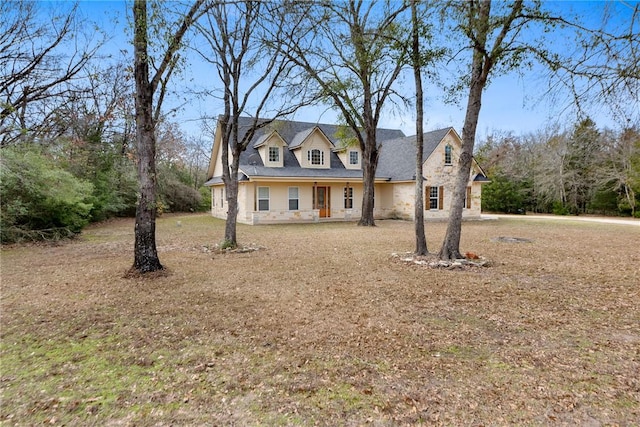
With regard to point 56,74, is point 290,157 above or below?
below

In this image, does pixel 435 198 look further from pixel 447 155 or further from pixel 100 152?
pixel 100 152

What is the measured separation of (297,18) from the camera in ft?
31.3

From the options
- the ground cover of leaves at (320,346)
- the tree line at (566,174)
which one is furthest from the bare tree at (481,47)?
the tree line at (566,174)

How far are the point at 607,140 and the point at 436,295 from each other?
26.3 m

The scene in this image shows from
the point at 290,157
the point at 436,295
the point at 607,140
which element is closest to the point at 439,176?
the point at 290,157

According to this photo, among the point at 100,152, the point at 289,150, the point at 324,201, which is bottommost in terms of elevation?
the point at 324,201

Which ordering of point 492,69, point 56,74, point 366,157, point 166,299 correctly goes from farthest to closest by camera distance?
point 366,157 → point 56,74 → point 492,69 → point 166,299

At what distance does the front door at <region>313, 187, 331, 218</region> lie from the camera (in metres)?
20.3

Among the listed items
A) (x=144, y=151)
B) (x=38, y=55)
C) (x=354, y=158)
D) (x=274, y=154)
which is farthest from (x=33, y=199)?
(x=354, y=158)

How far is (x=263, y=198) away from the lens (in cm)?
1858

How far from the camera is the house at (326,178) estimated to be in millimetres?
18562

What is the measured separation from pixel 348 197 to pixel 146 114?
49.7 ft

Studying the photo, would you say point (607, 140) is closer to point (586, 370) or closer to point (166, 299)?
point (586, 370)

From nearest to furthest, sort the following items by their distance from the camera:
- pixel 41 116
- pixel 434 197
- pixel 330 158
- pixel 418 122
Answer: pixel 418 122, pixel 41 116, pixel 434 197, pixel 330 158
